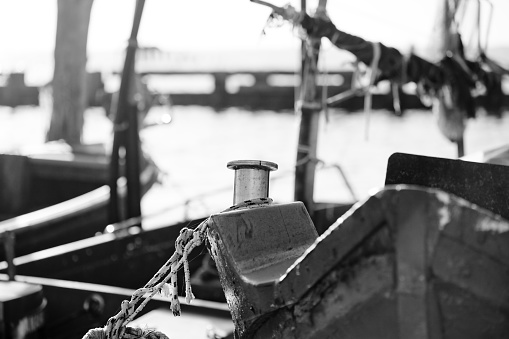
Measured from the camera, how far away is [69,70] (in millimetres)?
10680

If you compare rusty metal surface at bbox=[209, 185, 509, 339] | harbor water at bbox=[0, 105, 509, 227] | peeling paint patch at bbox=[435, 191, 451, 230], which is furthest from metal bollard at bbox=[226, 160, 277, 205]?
harbor water at bbox=[0, 105, 509, 227]

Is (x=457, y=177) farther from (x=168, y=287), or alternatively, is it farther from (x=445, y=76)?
(x=445, y=76)

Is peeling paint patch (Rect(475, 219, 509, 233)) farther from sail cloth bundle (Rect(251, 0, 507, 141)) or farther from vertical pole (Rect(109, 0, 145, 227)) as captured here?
vertical pole (Rect(109, 0, 145, 227))

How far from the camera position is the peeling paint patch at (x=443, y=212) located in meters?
1.23

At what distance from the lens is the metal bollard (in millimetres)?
1927

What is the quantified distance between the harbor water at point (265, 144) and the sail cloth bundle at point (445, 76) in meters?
2.98

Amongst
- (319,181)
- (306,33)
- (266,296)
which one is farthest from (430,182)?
(319,181)

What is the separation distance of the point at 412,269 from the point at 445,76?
17.0 feet

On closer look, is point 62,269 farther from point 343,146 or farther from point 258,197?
point 343,146

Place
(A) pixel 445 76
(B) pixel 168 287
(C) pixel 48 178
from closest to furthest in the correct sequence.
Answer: (B) pixel 168 287 < (A) pixel 445 76 < (C) pixel 48 178

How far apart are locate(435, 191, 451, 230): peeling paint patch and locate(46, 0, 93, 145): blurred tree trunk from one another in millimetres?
9639

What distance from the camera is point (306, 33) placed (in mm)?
4680

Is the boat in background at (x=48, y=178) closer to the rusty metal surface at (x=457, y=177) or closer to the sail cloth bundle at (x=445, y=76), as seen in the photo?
the sail cloth bundle at (x=445, y=76)

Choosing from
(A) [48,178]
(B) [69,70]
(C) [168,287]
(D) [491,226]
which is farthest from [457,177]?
(B) [69,70]
